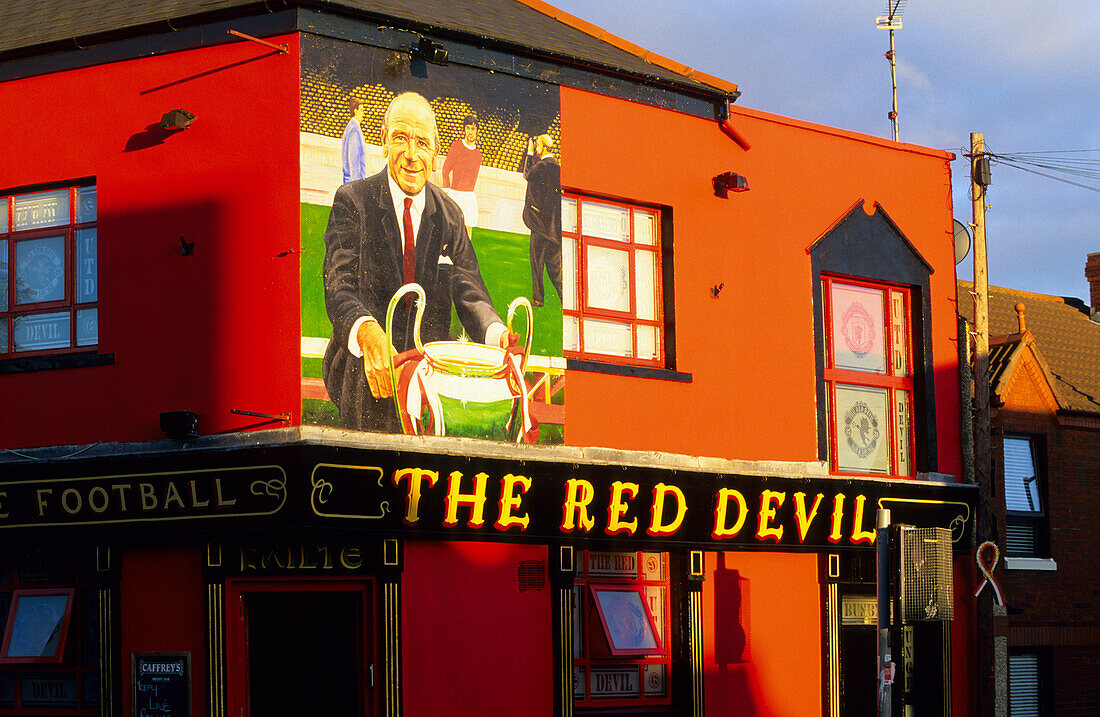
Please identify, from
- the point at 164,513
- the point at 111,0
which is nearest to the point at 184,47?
the point at 111,0

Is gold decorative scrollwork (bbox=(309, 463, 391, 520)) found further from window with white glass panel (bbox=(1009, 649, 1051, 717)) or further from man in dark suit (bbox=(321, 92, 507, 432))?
window with white glass panel (bbox=(1009, 649, 1051, 717))

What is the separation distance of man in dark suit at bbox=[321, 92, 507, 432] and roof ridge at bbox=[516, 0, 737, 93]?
346 centimetres

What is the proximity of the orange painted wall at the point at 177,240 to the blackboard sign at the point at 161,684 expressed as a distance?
2.18 metres

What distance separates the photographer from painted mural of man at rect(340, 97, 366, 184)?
47.3ft

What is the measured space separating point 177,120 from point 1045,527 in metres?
14.5

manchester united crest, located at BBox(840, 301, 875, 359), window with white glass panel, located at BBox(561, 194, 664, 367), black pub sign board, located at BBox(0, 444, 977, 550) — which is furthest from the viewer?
manchester united crest, located at BBox(840, 301, 875, 359)

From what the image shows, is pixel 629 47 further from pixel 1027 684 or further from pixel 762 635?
pixel 1027 684

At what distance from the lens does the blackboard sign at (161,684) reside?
1380 cm

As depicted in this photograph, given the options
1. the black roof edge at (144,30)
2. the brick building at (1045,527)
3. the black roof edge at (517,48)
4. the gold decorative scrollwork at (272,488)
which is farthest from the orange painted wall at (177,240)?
the brick building at (1045,527)

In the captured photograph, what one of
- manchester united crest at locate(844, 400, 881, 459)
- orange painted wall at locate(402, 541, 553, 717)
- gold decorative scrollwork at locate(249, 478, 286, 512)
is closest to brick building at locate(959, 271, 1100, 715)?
manchester united crest at locate(844, 400, 881, 459)

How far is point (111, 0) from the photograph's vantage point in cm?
1598

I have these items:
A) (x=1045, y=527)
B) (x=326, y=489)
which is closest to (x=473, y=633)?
(x=326, y=489)

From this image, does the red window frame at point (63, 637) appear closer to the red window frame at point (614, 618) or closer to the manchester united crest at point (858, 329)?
the red window frame at point (614, 618)

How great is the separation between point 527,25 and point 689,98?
2.13m
